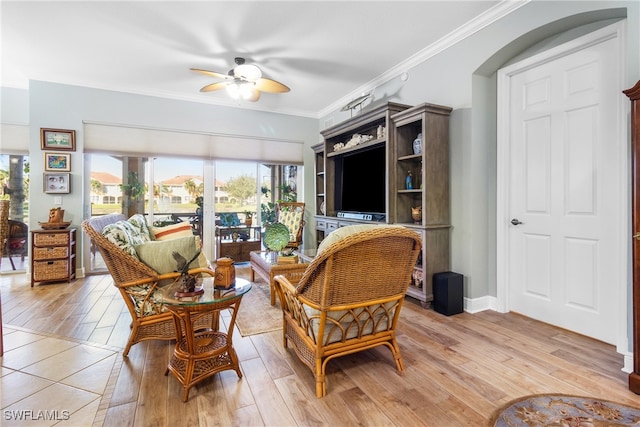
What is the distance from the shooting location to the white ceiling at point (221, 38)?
8.76 feet

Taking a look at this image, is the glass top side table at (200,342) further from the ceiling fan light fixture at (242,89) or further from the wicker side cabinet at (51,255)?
the wicker side cabinet at (51,255)

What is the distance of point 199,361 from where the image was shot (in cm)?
186

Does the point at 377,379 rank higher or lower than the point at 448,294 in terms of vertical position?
lower

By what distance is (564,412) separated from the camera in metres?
1.56

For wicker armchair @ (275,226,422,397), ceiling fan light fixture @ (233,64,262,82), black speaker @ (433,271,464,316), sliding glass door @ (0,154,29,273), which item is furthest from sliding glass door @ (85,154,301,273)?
wicker armchair @ (275,226,422,397)

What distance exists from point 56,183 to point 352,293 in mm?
4680

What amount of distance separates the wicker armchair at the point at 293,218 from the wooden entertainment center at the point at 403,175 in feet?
1.99

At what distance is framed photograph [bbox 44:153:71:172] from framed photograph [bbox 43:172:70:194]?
8 cm

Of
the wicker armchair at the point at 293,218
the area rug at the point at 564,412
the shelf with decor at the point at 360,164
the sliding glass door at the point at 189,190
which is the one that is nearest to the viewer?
the area rug at the point at 564,412

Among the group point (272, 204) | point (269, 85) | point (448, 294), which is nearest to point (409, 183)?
point (448, 294)

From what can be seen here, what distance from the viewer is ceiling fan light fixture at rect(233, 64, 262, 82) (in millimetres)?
3168

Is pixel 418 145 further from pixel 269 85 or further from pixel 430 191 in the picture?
pixel 269 85

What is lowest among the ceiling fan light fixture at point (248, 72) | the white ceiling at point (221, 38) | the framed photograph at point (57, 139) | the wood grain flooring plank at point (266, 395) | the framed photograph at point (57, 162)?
the wood grain flooring plank at point (266, 395)

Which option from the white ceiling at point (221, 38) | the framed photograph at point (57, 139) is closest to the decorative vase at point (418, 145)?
the white ceiling at point (221, 38)
